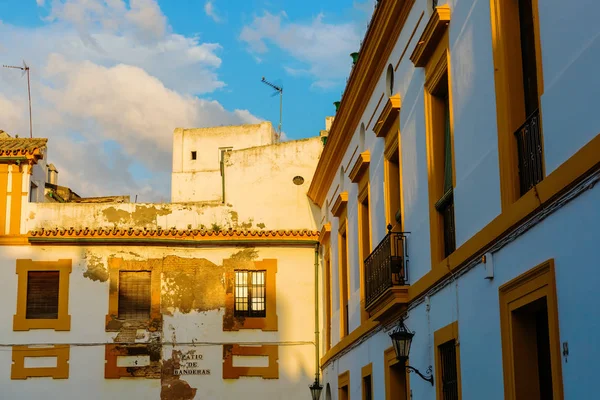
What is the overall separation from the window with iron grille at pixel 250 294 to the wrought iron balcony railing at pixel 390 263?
932 cm

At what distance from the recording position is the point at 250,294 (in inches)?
877

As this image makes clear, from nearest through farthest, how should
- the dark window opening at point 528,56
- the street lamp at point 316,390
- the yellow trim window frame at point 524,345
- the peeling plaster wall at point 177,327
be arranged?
the yellow trim window frame at point 524,345, the dark window opening at point 528,56, the street lamp at point 316,390, the peeling plaster wall at point 177,327

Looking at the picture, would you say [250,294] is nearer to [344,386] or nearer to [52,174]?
[344,386]

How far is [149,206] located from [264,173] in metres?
2.97

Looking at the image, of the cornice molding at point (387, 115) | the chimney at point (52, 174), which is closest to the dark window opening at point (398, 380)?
the cornice molding at point (387, 115)

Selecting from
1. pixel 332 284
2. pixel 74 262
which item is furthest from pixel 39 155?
pixel 332 284

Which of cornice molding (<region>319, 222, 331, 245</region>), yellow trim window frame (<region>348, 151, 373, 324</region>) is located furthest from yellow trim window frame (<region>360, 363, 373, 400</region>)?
cornice molding (<region>319, 222, 331, 245</region>)

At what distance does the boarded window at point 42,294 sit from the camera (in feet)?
70.8

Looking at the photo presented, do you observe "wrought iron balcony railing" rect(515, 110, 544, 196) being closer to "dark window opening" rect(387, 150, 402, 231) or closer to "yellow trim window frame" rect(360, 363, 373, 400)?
"dark window opening" rect(387, 150, 402, 231)

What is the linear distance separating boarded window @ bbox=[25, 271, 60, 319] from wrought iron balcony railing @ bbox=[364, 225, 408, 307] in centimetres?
1083

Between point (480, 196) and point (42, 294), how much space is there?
15.1 meters

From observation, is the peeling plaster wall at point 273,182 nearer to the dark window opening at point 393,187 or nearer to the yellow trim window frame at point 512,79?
the dark window opening at point 393,187

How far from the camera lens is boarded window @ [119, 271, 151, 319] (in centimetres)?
2188

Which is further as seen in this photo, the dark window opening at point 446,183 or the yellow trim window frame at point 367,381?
the yellow trim window frame at point 367,381
